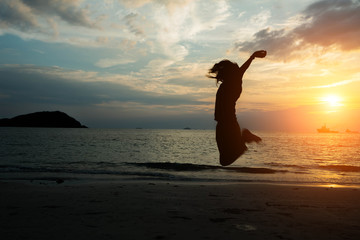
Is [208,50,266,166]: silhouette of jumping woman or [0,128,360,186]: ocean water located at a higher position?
[208,50,266,166]: silhouette of jumping woman

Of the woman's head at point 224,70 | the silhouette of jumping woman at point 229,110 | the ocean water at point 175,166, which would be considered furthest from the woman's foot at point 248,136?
the woman's head at point 224,70

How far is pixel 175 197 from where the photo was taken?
30.9 ft

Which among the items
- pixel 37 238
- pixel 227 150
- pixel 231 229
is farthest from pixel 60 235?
pixel 227 150

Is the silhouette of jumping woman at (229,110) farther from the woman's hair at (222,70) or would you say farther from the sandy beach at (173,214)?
the sandy beach at (173,214)

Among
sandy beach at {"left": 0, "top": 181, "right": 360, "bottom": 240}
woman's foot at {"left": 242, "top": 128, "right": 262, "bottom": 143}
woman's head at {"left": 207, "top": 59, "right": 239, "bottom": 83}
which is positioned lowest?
sandy beach at {"left": 0, "top": 181, "right": 360, "bottom": 240}

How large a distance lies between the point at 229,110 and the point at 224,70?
859 millimetres

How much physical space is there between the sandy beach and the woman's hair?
3.12 m

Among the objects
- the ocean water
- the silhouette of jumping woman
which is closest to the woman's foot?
the silhouette of jumping woman

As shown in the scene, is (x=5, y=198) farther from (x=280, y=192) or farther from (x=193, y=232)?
(x=280, y=192)

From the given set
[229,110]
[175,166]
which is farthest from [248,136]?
[175,166]

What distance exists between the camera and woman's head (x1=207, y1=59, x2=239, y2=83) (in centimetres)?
592

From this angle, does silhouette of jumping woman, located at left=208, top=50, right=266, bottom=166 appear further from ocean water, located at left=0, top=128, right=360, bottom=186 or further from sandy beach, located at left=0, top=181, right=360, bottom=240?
sandy beach, located at left=0, top=181, right=360, bottom=240

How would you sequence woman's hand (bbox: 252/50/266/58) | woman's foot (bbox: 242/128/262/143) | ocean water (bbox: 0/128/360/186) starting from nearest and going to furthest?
1. woman's hand (bbox: 252/50/266/58)
2. woman's foot (bbox: 242/128/262/143)
3. ocean water (bbox: 0/128/360/186)

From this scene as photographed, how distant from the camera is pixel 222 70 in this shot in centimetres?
599
